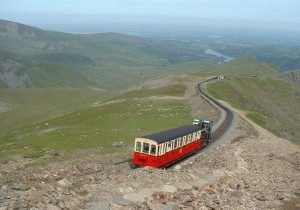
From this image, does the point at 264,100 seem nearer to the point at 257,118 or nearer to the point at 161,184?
the point at 257,118

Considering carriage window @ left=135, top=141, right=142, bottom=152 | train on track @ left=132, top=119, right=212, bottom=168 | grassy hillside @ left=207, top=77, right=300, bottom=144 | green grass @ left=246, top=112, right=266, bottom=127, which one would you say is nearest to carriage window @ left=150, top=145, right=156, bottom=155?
train on track @ left=132, top=119, right=212, bottom=168

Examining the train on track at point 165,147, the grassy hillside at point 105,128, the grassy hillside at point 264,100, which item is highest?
the train on track at point 165,147

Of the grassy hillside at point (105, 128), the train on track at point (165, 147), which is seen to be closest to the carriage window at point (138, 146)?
the train on track at point (165, 147)

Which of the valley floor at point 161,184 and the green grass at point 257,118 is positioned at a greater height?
the valley floor at point 161,184

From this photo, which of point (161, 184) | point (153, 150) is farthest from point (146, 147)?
point (161, 184)

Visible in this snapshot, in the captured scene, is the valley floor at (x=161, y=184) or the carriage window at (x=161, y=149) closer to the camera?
the valley floor at (x=161, y=184)

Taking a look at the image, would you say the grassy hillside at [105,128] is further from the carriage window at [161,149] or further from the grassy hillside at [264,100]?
the grassy hillside at [264,100]
